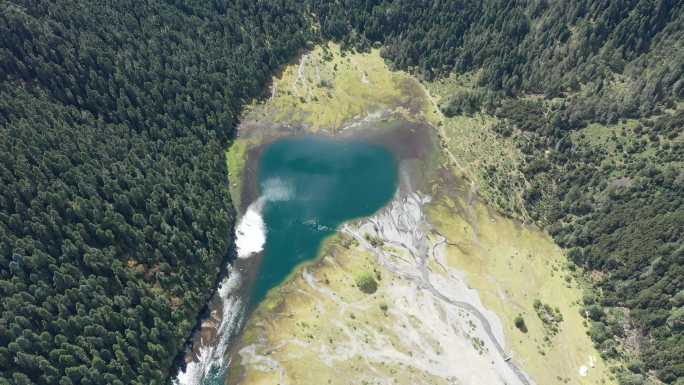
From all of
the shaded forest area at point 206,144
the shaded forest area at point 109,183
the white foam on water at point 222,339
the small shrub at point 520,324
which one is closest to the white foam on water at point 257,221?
the shaded forest area at point 109,183

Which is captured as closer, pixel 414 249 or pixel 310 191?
pixel 414 249

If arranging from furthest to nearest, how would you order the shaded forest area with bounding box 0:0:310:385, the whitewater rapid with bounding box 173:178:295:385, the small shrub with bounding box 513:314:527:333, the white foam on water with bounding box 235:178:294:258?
the white foam on water with bounding box 235:178:294:258 → the small shrub with bounding box 513:314:527:333 → the whitewater rapid with bounding box 173:178:295:385 → the shaded forest area with bounding box 0:0:310:385

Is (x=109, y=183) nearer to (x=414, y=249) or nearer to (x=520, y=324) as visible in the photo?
(x=414, y=249)

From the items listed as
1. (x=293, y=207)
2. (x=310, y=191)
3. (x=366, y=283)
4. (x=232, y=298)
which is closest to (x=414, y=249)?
(x=366, y=283)

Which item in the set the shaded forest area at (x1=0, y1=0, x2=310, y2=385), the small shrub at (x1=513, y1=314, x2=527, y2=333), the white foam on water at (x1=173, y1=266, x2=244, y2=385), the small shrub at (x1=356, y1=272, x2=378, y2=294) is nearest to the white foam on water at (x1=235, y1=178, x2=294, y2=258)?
the shaded forest area at (x1=0, y1=0, x2=310, y2=385)

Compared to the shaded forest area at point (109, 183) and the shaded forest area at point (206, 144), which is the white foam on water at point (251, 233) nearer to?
the shaded forest area at point (109, 183)

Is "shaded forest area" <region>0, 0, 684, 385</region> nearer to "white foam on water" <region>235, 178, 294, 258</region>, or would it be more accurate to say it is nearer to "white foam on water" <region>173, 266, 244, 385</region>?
"white foam on water" <region>173, 266, 244, 385</region>
